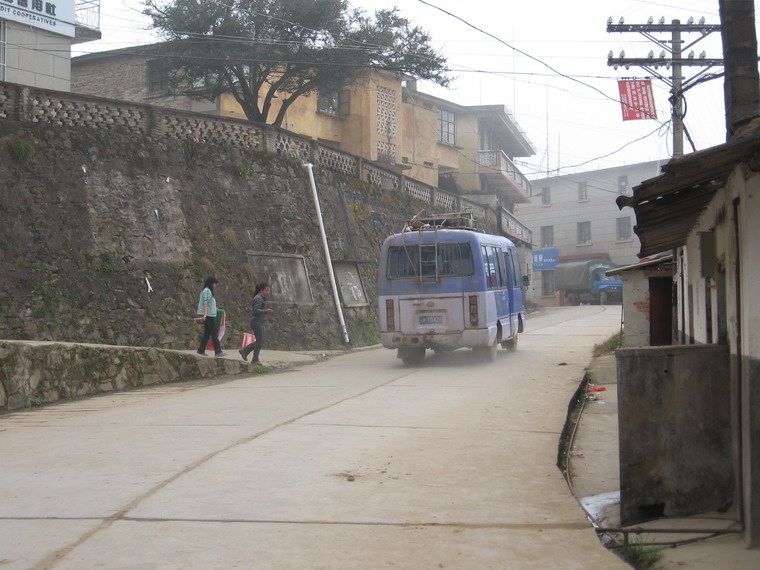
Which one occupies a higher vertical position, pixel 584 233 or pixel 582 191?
pixel 582 191

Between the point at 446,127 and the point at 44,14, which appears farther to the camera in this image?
the point at 446,127

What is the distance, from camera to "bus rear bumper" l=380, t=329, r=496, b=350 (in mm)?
16031

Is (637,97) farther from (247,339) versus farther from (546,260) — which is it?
(546,260)

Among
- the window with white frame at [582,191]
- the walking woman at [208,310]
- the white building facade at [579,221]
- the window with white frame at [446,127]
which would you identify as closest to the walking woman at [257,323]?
the walking woman at [208,310]

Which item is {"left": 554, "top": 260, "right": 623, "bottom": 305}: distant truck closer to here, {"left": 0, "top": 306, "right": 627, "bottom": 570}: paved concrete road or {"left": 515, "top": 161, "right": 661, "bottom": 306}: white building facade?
{"left": 515, "top": 161, "right": 661, "bottom": 306}: white building facade

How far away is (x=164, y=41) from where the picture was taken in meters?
30.0

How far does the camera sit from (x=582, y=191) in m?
63.1

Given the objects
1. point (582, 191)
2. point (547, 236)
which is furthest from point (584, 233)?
point (547, 236)

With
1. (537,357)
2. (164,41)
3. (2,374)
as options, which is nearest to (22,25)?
(164,41)

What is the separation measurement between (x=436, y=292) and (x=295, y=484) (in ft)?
33.2

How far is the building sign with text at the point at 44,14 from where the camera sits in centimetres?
2306

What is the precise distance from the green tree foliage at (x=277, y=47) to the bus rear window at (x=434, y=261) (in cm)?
1564

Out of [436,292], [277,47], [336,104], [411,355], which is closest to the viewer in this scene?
[436,292]

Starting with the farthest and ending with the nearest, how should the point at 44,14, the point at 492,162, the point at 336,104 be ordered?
the point at 492,162 → the point at 336,104 → the point at 44,14
